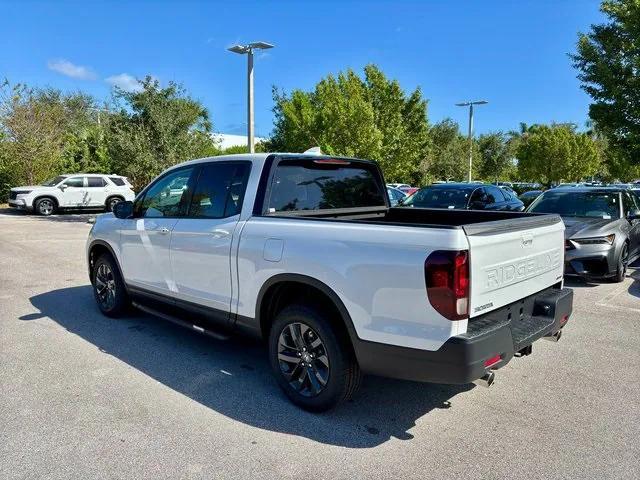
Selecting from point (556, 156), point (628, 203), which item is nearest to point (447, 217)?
point (628, 203)

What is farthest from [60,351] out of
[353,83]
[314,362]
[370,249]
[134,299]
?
[353,83]

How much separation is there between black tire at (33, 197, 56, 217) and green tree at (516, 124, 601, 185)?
34.5 meters

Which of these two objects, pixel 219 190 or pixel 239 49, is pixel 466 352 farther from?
pixel 239 49

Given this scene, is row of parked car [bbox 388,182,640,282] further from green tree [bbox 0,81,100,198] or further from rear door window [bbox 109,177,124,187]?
green tree [bbox 0,81,100,198]

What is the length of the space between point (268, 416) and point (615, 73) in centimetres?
1279

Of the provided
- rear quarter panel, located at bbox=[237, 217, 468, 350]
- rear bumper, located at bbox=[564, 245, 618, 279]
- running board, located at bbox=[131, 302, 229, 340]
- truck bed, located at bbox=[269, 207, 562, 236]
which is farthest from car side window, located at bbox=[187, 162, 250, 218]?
rear bumper, located at bbox=[564, 245, 618, 279]

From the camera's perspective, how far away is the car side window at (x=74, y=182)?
2105 centimetres

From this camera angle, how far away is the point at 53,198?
67.7 feet

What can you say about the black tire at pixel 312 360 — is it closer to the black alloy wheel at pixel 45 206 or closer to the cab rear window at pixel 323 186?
the cab rear window at pixel 323 186

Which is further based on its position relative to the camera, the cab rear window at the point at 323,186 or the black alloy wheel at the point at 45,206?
the black alloy wheel at the point at 45,206

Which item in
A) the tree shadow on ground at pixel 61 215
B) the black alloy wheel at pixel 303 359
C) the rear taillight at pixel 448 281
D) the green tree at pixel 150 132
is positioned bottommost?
the black alloy wheel at pixel 303 359

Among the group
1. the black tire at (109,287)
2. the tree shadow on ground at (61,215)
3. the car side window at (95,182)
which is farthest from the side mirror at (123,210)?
the car side window at (95,182)

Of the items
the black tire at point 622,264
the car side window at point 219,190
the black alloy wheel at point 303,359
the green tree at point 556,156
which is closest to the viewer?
the black alloy wheel at point 303,359

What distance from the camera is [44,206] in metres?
20.5
